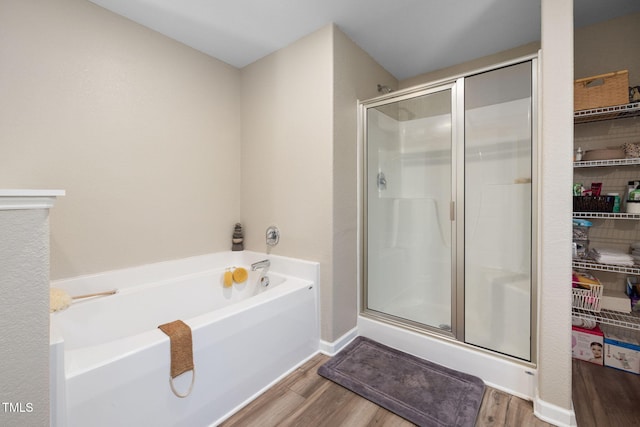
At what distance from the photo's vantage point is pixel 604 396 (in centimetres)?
153

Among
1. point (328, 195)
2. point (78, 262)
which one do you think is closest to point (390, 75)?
point (328, 195)

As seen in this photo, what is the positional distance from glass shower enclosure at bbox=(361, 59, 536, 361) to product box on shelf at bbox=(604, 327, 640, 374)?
72 cm

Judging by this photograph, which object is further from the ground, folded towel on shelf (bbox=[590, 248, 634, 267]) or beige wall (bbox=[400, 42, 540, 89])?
beige wall (bbox=[400, 42, 540, 89])

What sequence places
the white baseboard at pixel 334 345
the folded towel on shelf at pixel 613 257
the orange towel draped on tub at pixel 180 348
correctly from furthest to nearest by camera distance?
1. the white baseboard at pixel 334 345
2. the folded towel on shelf at pixel 613 257
3. the orange towel draped on tub at pixel 180 348

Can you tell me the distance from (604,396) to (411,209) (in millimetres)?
1639

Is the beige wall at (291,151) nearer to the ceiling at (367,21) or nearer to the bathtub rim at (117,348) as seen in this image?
the ceiling at (367,21)

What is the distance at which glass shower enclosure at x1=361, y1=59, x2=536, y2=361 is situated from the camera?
1.70 m

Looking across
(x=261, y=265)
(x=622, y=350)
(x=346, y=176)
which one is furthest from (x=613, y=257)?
(x=261, y=265)

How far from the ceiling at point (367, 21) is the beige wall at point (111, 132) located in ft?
0.65

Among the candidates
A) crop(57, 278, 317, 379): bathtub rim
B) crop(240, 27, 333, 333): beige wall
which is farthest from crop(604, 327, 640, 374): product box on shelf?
crop(57, 278, 317, 379): bathtub rim

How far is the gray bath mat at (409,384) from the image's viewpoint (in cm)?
142

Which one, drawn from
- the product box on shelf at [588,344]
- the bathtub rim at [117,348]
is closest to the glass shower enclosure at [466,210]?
the product box on shelf at [588,344]

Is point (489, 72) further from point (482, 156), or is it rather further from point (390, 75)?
point (390, 75)

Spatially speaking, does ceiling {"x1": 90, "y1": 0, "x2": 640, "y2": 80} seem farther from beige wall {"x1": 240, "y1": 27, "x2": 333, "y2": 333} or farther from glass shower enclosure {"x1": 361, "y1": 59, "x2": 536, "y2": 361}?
glass shower enclosure {"x1": 361, "y1": 59, "x2": 536, "y2": 361}
